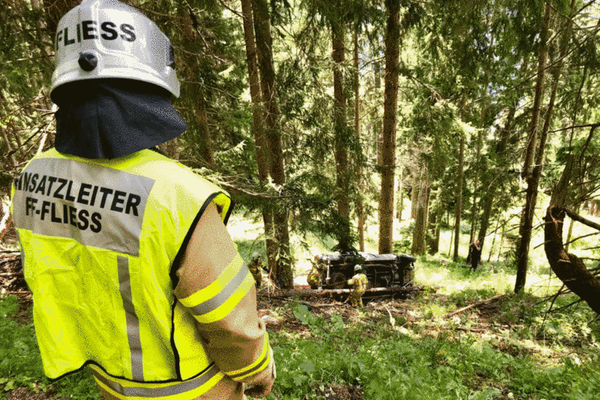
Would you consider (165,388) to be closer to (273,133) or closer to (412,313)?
(273,133)

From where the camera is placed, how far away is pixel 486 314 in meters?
8.34

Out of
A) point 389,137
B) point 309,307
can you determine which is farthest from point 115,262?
point 389,137

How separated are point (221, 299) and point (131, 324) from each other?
0.38 meters

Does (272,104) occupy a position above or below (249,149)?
above

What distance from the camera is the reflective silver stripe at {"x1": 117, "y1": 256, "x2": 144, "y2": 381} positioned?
1.16 m

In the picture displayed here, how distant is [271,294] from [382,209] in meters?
4.06

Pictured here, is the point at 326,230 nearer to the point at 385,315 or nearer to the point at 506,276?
the point at 385,315

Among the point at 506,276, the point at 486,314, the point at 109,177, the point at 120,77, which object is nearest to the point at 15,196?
the point at 109,177

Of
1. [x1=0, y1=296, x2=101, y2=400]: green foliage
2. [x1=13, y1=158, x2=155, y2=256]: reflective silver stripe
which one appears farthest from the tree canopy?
[x1=13, y1=158, x2=155, y2=256]: reflective silver stripe

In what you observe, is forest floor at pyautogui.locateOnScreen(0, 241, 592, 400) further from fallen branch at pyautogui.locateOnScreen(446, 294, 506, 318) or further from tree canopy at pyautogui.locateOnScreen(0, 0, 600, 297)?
tree canopy at pyautogui.locateOnScreen(0, 0, 600, 297)

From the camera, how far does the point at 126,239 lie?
114cm

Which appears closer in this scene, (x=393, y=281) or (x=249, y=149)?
(x=249, y=149)

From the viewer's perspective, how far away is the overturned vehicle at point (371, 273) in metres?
9.89

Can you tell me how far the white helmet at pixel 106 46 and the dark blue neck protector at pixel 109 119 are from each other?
0.15ft
